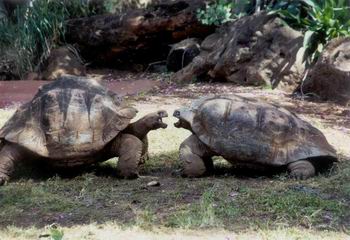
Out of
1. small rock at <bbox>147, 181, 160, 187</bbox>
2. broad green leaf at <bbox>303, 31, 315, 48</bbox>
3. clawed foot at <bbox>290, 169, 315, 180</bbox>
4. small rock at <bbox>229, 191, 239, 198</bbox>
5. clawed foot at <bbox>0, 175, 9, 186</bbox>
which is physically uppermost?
small rock at <bbox>229, 191, 239, 198</bbox>

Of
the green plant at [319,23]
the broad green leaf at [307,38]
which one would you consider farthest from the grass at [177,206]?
the green plant at [319,23]

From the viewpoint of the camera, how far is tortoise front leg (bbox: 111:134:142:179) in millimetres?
5332

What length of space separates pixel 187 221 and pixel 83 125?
1.81 metres

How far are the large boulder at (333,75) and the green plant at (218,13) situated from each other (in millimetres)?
3231

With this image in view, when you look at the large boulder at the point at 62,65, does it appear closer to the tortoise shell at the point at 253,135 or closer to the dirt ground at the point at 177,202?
the dirt ground at the point at 177,202

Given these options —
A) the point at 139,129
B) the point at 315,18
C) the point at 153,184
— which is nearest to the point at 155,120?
the point at 139,129

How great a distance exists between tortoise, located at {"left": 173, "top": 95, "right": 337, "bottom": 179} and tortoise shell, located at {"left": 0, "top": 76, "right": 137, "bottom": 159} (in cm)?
64

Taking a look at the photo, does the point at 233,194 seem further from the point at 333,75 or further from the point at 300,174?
the point at 333,75

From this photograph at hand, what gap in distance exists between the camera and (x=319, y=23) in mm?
10641

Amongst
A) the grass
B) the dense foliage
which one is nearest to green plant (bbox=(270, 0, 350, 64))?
the dense foliage

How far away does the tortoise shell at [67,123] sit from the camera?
525 cm

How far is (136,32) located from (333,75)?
20.0ft

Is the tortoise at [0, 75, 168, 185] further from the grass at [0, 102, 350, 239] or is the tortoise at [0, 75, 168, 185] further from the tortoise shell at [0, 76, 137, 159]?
the grass at [0, 102, 350, 239]

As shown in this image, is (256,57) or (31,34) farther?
(31,34)
